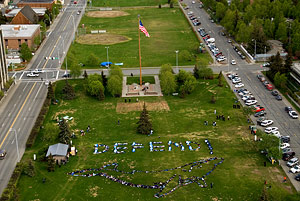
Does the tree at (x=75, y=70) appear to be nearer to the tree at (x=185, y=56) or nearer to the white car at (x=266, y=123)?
the tree at (x=185, y=56)

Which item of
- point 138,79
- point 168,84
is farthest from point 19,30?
point 168,84

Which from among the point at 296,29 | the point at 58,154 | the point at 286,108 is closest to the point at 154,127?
the point at 58,154

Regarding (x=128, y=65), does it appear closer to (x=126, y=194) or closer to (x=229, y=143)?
(x=229, y=143)

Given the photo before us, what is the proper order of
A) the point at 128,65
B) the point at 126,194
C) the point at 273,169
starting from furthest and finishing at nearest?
the point at 128,65
the point at 273,169
the point at 126,194

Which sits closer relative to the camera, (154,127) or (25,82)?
(154,127)

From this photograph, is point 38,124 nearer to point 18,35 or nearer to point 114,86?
point 114,86

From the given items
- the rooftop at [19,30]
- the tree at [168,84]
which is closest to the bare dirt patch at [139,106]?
the tree at [168,84]

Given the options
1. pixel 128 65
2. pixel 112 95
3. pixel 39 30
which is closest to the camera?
pixel 112 95
